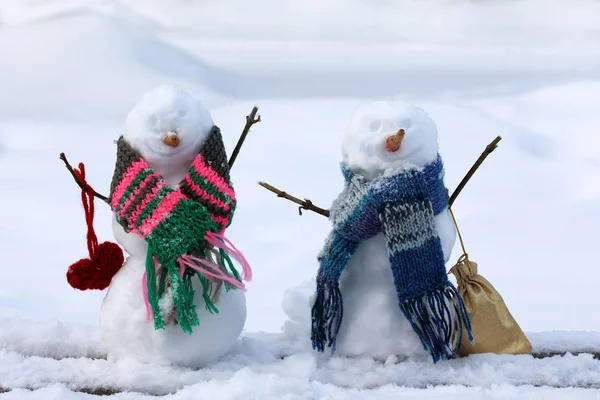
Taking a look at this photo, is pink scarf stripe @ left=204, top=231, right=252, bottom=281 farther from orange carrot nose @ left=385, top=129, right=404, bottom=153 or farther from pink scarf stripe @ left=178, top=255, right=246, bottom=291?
orange carrot nose @ left=385, top=129, right=404, bottom=153

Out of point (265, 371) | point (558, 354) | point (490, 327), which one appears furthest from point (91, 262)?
point (558, 354)

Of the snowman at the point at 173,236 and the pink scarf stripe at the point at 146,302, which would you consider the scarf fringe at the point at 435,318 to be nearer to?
the snowman at the point at 173,236

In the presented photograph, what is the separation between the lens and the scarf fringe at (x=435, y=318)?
1.90 metres

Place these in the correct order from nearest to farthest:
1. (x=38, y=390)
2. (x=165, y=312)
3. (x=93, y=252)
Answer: (x=38, y=390)
(x=165, y=312)
(x=93, y=252)

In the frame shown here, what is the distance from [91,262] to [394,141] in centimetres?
72

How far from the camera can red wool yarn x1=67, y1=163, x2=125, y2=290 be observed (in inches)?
77.7

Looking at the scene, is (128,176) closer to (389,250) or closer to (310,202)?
(310,202)

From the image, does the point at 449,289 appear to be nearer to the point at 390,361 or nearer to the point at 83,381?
the point at 390,361

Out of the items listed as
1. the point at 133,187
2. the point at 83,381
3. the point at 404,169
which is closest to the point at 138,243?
the point at 133,187

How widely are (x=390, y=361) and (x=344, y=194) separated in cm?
37

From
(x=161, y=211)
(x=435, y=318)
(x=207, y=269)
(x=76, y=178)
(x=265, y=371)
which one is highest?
(x=76, y=178)

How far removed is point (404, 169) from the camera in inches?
74.7

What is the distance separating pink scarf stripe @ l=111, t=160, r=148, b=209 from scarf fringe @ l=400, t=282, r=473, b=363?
0.62 metres

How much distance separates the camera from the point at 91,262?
6.51ft
